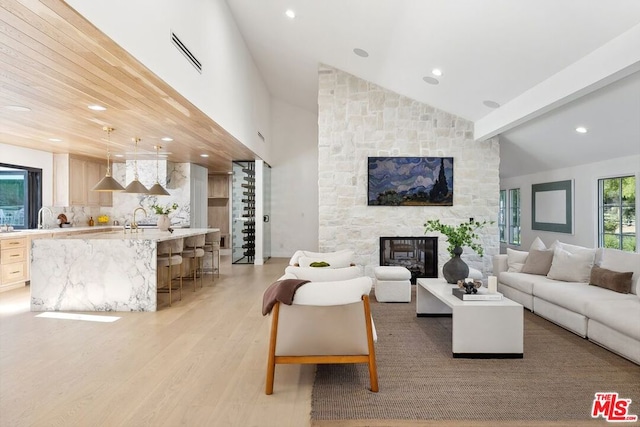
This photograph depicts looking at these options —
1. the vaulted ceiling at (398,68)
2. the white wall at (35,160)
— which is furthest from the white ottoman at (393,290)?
the white wall at (35,160)

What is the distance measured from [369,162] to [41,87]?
4882mm

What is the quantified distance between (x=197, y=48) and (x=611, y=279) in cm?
521

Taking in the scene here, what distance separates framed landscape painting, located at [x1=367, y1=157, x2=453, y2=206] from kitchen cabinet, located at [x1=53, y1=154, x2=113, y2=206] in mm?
5858

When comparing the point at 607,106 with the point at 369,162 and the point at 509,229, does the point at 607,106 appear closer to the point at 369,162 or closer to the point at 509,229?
the point at 369,162

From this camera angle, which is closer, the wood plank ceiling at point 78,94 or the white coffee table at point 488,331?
the wood plank ceiling at point 78,94

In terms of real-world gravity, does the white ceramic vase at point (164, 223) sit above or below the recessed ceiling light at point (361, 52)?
below

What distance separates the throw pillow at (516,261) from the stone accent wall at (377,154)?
1.33 meters

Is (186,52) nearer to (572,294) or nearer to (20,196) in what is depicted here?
(572,294)

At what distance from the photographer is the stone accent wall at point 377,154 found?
718 cm

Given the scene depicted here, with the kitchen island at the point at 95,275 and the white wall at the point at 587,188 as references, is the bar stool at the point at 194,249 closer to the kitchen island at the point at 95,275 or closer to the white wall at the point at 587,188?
the kitchen island at the point at 95,275

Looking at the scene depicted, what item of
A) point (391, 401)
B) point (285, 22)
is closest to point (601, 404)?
point (391, 401)

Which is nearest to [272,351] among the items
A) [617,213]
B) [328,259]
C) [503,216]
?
[328,259]

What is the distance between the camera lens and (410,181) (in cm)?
723

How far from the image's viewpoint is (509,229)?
927 cm
